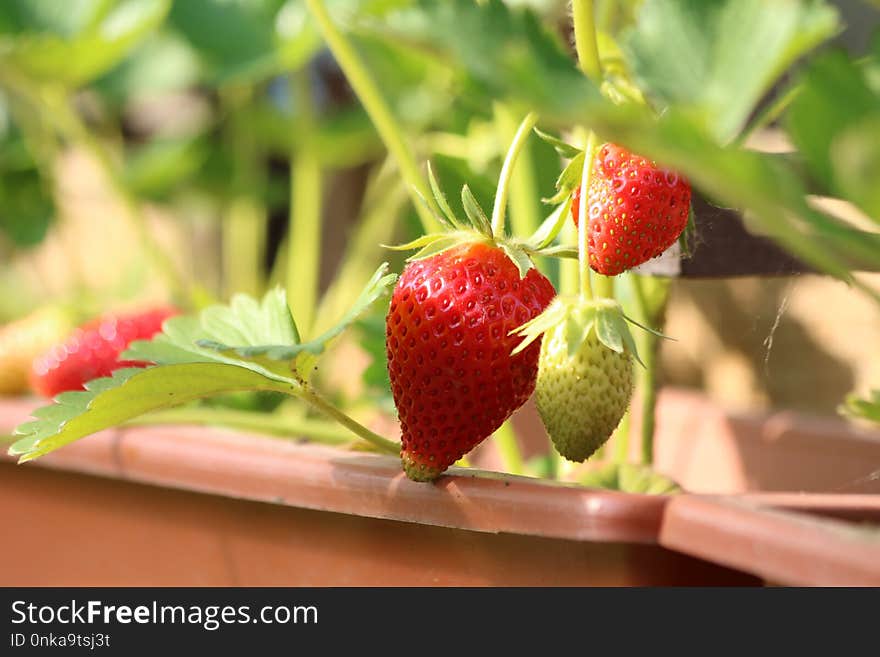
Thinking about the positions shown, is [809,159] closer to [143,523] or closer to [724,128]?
[724,128]

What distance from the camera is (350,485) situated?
439 mm

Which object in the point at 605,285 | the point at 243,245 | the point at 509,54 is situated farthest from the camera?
the point at 243,245

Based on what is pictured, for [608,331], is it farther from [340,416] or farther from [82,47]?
[82,47]

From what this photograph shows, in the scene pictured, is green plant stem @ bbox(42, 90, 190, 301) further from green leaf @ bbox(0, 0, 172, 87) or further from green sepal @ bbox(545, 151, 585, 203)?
green sepal @ bbox(545, 151, 585, 203)

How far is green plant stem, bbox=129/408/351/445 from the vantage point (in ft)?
1.96

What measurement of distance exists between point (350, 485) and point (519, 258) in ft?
0.40

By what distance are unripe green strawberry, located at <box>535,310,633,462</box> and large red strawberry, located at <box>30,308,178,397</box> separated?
0.46 metres

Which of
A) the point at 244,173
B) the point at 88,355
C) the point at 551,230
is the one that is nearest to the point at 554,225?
the point at 551,230

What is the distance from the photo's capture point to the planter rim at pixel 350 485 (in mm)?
355

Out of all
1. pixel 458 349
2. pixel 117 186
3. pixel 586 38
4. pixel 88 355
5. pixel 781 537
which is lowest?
pixel 781 537

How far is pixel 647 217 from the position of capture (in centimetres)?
39

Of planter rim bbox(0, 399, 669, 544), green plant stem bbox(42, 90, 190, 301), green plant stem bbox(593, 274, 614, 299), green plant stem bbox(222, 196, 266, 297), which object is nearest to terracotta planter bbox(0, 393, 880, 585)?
planter rim bbox(0, 399, 669, 544)

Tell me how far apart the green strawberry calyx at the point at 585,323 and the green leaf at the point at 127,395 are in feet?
0.37
